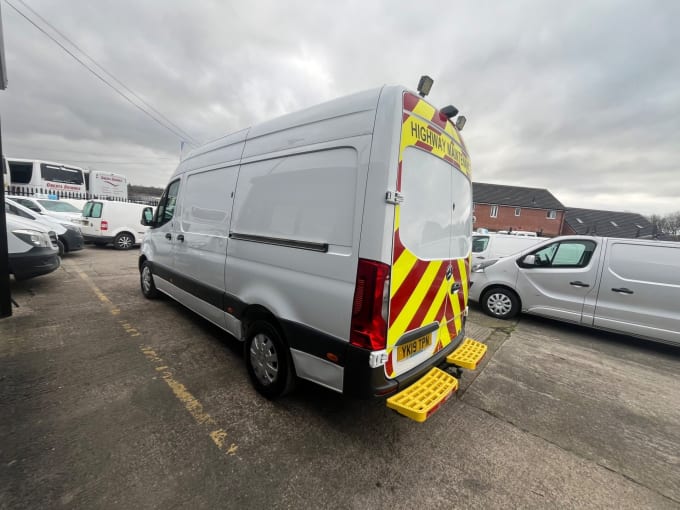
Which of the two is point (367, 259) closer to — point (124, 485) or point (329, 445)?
point (329, 445)

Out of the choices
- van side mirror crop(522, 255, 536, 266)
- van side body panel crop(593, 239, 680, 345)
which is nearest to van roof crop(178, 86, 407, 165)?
van side mirror crop(522, 255, 536, 266)

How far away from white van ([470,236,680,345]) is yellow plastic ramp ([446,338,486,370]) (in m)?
2.93

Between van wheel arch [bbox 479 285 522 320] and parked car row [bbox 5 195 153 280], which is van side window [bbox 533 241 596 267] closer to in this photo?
van wheel arch [bbox 479 285 522 320]

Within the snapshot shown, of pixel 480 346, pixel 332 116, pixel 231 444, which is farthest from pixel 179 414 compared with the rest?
pixel 480 346

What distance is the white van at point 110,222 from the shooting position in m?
10.4

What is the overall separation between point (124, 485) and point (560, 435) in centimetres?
316

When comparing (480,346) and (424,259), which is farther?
(480,346)

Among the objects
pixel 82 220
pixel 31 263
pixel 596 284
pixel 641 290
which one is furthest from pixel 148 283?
pixel 82 220

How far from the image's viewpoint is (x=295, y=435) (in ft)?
7.12

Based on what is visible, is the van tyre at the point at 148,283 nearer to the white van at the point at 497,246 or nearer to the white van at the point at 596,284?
the white van at the point at 596,284

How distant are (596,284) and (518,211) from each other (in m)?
35.5

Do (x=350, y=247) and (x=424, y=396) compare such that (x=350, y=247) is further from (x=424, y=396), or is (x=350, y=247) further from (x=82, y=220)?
(x=82, y=220)

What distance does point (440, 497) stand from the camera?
1750 mm

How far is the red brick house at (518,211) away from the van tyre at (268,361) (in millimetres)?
35804
